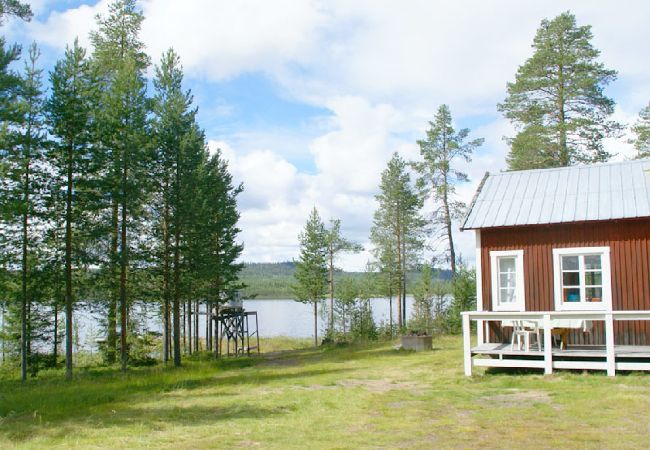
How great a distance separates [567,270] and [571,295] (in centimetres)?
58

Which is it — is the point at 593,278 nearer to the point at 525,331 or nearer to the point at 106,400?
the point at 525,331

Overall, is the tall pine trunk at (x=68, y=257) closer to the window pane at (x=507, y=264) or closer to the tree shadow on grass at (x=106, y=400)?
the tree shadow on grass at (x=106, y=400)

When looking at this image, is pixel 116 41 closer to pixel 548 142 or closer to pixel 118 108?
pixel 118 108

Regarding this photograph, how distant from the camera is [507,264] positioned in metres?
14.1

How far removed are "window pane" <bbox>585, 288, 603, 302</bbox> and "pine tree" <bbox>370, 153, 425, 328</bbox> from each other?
79.8ft

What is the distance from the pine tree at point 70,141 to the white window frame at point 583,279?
1450cm

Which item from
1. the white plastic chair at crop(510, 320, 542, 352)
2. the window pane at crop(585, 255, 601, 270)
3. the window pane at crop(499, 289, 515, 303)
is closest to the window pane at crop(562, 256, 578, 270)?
the window pane at crop(585, 255, 601, 270)

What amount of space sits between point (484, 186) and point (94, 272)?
14008mm

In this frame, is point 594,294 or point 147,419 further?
point 594,294

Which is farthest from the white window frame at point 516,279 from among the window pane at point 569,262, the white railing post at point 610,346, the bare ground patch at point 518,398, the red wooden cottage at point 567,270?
the bare ground patch at point 518,398

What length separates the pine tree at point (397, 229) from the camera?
38.4m

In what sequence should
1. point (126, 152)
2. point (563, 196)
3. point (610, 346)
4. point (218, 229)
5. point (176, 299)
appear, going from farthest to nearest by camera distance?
point (218, 229) → point (176, 299) → point (126, 152) → point (563, 196) → point (610, 346)

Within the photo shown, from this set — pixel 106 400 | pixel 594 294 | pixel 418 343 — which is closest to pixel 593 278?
pixel 594 294

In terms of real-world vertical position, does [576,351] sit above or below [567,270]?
below
